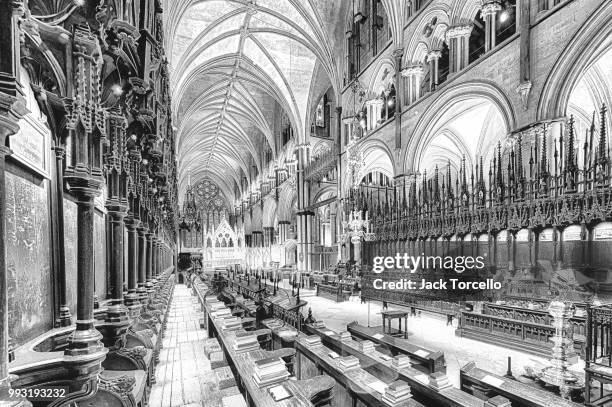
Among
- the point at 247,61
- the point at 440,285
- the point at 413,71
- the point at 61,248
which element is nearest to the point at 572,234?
the point at 440,285

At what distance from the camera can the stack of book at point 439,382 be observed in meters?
2.38

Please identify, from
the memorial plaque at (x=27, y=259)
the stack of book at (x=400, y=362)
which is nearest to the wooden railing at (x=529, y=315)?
the stack of book at (x=400, y=362)

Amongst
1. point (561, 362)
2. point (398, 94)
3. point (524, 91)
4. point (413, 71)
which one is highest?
point (413, 71)

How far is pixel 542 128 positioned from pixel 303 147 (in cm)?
1590

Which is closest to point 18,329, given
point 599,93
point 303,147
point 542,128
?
→ point 542,128

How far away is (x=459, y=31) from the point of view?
10.0m

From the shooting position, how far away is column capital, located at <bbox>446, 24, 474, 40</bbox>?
32.8ft

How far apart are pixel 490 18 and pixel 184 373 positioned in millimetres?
11361

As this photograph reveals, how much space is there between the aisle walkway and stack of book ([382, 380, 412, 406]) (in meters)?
1.25

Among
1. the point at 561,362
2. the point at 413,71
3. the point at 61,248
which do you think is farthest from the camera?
the point at 413,71

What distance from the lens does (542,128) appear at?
732cm

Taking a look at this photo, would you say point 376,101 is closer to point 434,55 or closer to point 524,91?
point 434,55

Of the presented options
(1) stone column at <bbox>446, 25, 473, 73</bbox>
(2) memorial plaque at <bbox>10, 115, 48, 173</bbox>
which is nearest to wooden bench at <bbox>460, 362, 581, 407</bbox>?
(2) memorial plaque at <bbox>10, 115, 48, 173</bbox>

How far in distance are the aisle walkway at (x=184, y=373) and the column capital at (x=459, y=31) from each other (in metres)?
11.2
